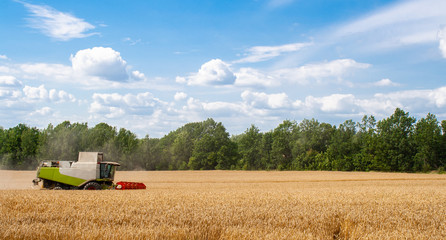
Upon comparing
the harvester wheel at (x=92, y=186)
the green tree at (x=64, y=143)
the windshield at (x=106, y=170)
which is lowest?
the harvester wheel at (x=92, y=186)

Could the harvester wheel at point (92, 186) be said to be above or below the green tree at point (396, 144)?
below

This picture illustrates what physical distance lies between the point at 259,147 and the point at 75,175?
186ft

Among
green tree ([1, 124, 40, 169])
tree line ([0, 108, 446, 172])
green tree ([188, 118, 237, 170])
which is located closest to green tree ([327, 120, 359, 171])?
tree line ([0, 108, 446, 172])

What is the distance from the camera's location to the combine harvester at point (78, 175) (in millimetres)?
24609

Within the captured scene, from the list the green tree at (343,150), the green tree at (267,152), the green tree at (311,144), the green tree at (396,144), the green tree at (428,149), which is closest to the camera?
the green tree at (428,149)

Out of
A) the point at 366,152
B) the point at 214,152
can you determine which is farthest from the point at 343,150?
the point at 214,152

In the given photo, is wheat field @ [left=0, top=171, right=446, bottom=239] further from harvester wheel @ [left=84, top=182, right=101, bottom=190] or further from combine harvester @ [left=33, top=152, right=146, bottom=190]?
combine harvester @ [left=33, top=152, right=146, bottom=190]

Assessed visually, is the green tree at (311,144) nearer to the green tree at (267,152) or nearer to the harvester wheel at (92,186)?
the green tree at (267,152)

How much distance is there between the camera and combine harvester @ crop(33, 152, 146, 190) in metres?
24.6

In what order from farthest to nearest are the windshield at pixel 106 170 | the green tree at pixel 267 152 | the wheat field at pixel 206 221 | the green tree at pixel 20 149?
the green tree at pixel 20 149 < the green tree at pixel 267 152 < the windshield at pixel 106 170 < the wheat field at pixel 206 221

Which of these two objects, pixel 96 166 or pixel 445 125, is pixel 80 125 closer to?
pixel 96 166

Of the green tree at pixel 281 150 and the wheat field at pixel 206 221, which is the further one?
the green tree at pixel 281 150

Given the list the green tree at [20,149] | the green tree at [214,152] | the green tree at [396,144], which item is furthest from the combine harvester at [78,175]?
the green tree at [20,149]

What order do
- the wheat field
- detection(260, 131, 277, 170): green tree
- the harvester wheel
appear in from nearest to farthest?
the wheat field
the harvester wheel
detection(260, 131, 277, 170): green tree
